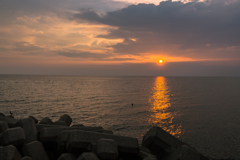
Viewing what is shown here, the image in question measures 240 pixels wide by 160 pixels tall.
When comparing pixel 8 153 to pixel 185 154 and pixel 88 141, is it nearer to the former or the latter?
pixel 88 141

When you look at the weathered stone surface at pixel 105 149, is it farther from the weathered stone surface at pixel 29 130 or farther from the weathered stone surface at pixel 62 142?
the weathered stone surface at pixel 29 130

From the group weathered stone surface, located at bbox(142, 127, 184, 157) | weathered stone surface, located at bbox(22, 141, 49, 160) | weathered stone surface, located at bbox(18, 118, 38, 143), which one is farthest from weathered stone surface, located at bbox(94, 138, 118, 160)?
weathered stone surface, located at bbox(18, 118, 38, 143)

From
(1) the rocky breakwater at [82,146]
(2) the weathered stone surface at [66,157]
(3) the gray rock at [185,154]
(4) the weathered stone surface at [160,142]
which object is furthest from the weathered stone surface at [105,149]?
(4) the weathered stone surface at [160,142]

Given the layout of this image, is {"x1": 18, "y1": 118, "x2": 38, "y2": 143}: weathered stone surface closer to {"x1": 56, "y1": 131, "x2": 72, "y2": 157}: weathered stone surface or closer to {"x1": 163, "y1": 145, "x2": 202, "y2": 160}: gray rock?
{"x1": 56, "y1": 131, "x2": 72, "y2": 157}: weathered stone surface

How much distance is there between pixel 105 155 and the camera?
14.8 feet

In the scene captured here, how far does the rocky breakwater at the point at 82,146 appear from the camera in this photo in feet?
15.0

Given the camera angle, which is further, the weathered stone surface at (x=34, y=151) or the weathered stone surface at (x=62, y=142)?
the weathered stone surface at (x=62, y=142)

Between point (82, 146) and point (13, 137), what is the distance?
212 centimetres

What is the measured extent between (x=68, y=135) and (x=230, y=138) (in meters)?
13.7

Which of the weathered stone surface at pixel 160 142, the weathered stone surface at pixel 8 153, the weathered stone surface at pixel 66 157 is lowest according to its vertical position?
the weathered stone surface at pixel 160 142

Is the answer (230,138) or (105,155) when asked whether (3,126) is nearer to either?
(105,155)

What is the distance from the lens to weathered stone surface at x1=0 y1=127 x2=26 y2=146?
17.2 feet

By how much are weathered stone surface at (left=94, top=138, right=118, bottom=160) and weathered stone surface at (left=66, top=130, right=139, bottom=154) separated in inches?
17.3

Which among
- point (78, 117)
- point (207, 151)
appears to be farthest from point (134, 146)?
point (78, 117)
